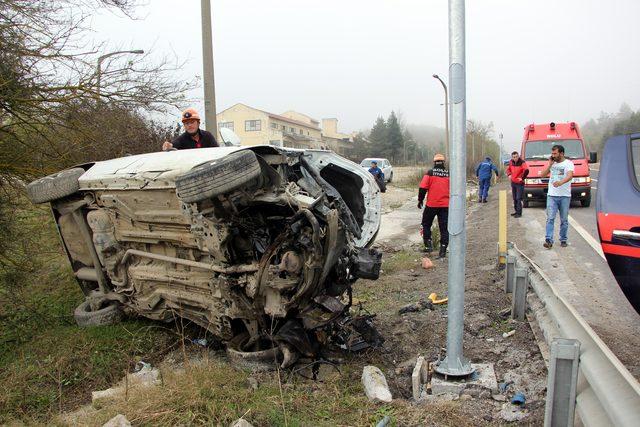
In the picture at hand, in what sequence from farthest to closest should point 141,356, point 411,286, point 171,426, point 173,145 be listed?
point 411,286 < point 173,145 < point 141,356 < point 171,426

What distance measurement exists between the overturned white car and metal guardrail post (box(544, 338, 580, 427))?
178 centimetres

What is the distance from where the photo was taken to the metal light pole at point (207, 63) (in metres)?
7.78

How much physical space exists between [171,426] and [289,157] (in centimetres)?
206

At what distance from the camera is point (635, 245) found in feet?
9.99

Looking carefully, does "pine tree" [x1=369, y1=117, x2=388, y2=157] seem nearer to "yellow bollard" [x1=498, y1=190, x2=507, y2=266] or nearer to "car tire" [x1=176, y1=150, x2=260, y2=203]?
"yellow bollard" [x1=498, y1=190, x2=507, y2=266]

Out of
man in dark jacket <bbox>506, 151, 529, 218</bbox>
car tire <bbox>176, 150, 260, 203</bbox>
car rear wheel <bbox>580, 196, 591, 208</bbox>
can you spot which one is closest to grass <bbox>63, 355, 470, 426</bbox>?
car tire <bbox>176, 150, 260, 203</bbox>

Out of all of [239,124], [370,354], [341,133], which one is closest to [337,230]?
[370,354]

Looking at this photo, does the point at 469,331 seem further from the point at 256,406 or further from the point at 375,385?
the point at 256,406

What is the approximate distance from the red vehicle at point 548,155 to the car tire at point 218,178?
11.6 metres

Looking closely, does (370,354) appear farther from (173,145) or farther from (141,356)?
(173,145)

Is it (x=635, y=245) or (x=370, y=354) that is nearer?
(x=635, y=245)

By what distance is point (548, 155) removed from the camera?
14.1 m

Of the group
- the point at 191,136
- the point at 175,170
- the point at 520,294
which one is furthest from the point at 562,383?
the point at 191,136

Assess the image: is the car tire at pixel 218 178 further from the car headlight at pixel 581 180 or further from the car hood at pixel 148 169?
the car headlight at pixel 581 180
